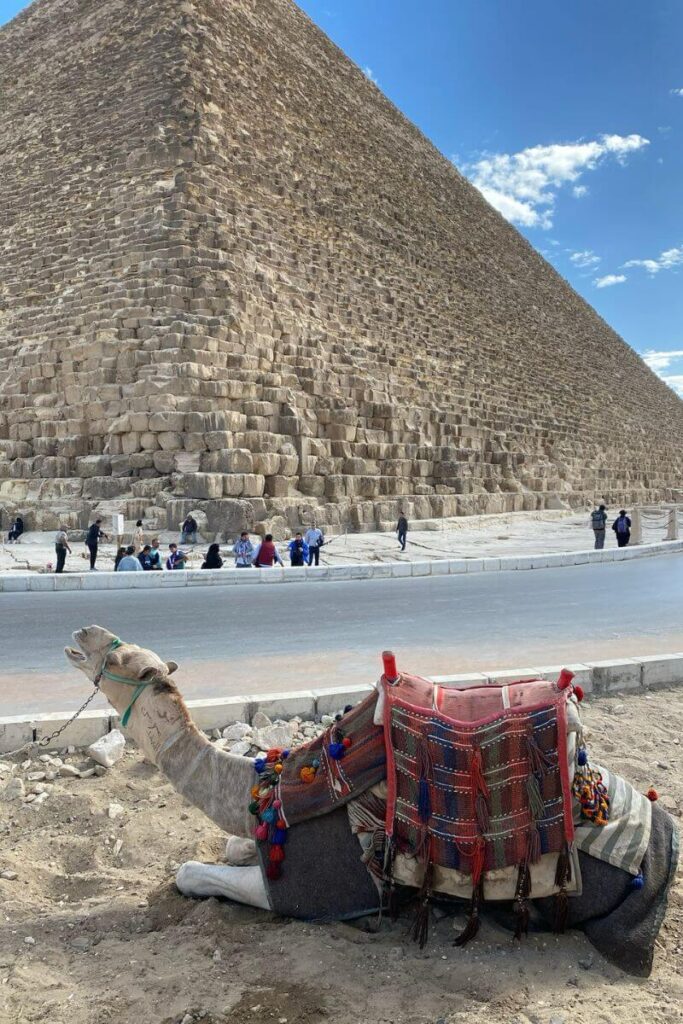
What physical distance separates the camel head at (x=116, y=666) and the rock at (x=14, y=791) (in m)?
0.82

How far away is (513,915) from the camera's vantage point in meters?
2.05

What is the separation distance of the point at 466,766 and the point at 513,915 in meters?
0.46

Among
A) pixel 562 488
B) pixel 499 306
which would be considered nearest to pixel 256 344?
pixel 562 488

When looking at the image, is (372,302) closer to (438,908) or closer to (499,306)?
(499,306)

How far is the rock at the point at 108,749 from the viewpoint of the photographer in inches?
121

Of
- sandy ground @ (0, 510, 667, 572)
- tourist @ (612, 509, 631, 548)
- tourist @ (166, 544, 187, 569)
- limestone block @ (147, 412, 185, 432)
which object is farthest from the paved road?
limestone block @ (147, 412, 185, 432)

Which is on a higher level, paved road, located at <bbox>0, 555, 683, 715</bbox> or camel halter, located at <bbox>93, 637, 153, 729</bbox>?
camel halter, located at <bbox>93, 637, 153, 729</bbox>

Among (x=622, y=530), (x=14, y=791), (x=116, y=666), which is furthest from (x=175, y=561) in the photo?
(x=622, y=530)

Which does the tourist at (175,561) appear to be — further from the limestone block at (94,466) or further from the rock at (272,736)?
the rock at (272,736)

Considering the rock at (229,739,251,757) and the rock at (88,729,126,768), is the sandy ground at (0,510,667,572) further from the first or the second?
the rock at (229,739,251,757)

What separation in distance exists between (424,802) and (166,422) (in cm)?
1164

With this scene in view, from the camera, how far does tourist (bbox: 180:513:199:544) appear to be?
1126cm

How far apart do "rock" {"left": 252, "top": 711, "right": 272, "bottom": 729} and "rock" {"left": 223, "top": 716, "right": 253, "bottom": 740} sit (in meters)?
0.06

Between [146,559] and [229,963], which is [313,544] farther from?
[229,963]
